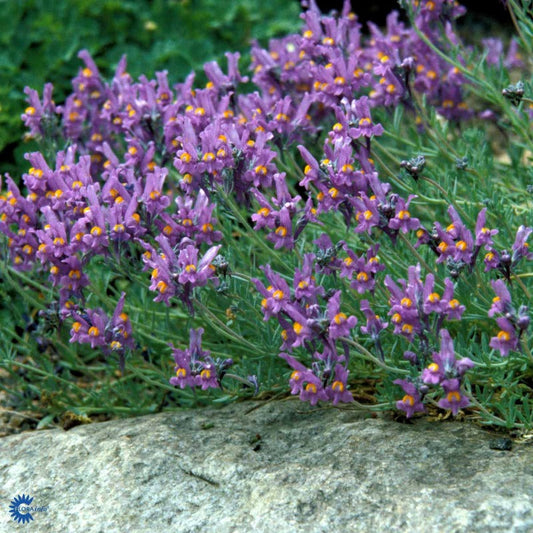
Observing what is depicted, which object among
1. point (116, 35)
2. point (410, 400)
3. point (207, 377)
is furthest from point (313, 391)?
point (116, 35)

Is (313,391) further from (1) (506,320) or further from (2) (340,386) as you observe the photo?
(1) (506,320)

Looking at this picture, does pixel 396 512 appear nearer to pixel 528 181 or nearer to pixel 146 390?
pixel 146 390

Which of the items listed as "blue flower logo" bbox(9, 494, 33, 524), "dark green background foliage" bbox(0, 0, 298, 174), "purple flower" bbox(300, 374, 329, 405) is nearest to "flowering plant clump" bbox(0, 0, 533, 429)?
"purple flower" bbox(300, 374, 329, 405)

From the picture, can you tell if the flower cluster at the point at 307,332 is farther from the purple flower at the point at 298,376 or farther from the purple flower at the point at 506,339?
the purple flower at the point at 506,339

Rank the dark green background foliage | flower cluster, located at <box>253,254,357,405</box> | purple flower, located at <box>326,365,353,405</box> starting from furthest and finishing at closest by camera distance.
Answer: the dark green background foliage
purple flower, located at <box>326,365,353,405</box>
flower cluster, located at <box>253,254,357,405</box>

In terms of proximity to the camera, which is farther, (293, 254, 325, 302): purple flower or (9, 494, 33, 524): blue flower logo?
(9, 494, 33, 524): blue flower logo

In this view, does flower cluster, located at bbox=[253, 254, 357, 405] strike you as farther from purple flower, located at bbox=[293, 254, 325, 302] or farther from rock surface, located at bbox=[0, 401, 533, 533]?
rock surface, located at bbox=[0, 401, 533, 533]

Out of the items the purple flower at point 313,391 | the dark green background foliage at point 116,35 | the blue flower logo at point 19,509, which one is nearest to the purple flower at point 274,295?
the purple flower at point 313,391
